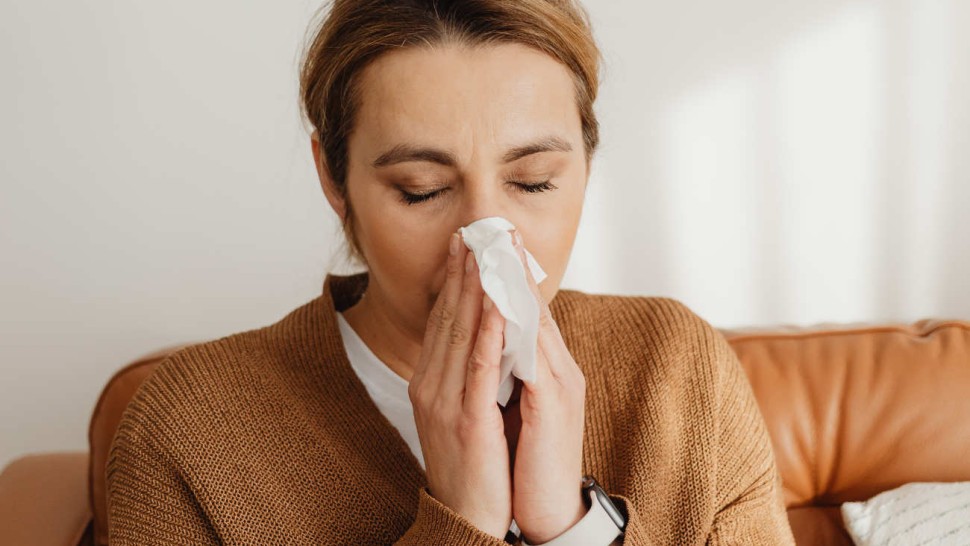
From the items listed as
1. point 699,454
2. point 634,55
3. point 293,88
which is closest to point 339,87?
point 699,454

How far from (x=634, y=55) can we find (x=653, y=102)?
11 centimetres

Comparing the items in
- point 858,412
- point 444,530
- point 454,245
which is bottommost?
point 858,412

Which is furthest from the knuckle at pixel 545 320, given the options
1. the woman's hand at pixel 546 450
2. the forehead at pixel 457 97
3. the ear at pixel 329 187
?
the ear at pixel 329 187

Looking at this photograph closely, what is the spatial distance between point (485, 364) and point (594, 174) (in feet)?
3.69

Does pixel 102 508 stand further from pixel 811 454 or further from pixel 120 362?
pixel 811 454

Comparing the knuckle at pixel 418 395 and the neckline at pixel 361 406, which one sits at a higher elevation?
the knuckle at pixel 418 395

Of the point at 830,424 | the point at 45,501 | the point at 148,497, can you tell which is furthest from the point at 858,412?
the point at 45,501

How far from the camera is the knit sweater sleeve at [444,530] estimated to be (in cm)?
115

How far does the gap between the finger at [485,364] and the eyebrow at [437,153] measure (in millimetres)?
178

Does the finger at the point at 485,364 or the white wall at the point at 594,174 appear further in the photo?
the white wall at the point at 594,174

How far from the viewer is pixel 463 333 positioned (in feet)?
3.81

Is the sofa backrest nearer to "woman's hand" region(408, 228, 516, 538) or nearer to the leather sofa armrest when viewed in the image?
"woman's hand" region(408, 228, 516, 538)

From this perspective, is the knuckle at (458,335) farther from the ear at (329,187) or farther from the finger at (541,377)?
the ear at (329,187)

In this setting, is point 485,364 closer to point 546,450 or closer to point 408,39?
point 546,450
